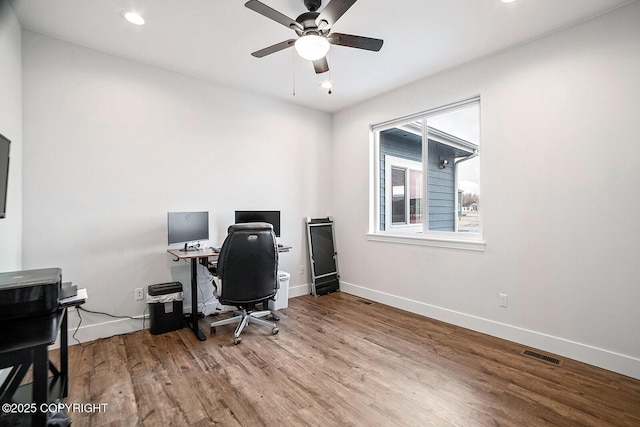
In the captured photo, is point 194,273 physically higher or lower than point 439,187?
lower

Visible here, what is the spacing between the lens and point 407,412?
1913mm

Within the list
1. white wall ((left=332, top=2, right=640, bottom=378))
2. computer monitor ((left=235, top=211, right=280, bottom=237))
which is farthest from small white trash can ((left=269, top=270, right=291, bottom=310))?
white wall ((left=332, top=2, right=640, bottom=378))

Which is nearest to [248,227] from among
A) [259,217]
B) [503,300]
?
[259,217]

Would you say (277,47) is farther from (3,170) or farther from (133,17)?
(3,170)

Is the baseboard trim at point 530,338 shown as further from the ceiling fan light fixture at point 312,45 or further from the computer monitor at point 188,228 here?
the ceiling fan light fixture at point 312,45

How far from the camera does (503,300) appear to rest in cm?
301

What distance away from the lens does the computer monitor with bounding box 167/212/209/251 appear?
3.22 m

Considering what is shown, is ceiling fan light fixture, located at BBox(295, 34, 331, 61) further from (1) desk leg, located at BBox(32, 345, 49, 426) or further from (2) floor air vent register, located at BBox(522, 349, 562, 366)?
(2) floor air vent register, located at BBox(522, 349, 562, 366)

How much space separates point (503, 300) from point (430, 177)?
1618 millimetres

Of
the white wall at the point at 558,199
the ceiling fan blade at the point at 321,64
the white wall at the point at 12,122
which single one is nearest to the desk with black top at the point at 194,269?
the white wall at the point at 12,122

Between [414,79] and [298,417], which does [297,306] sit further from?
[414,79]

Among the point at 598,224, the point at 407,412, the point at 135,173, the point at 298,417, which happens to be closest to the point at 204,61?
the point at 135,173

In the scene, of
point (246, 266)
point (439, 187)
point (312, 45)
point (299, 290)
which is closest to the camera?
point (312, 45)

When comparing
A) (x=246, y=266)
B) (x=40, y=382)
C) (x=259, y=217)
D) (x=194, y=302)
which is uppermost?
(x=259, y=217)
